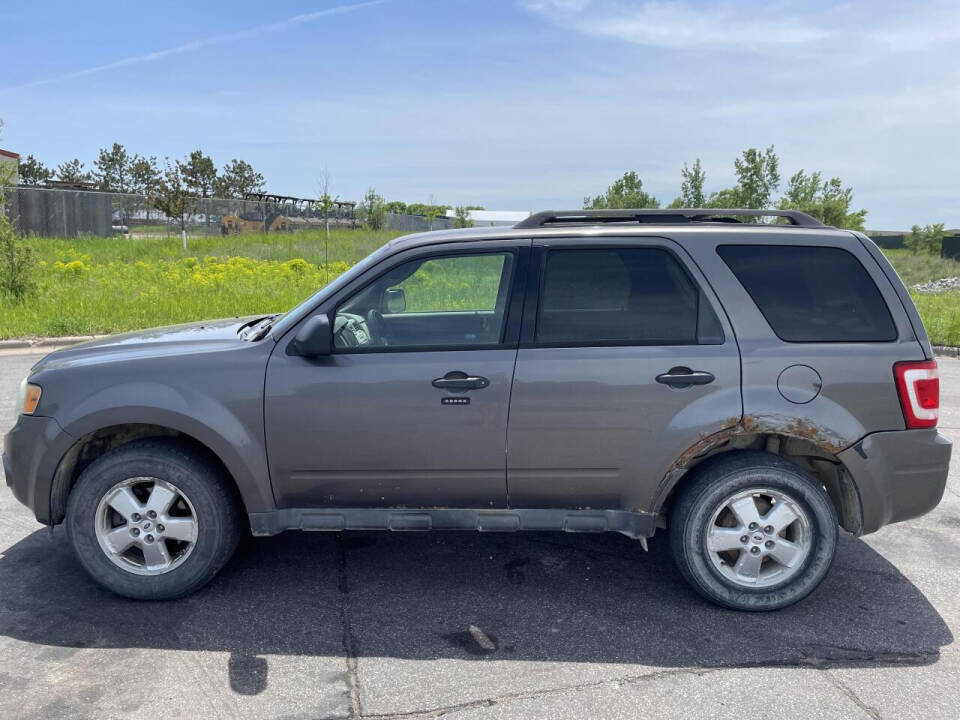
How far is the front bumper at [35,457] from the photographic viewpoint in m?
3.96

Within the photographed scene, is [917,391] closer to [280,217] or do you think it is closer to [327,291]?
[327,291]

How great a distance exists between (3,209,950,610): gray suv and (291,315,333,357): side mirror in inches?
0.4

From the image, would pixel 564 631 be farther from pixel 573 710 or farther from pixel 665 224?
pixel 665 224

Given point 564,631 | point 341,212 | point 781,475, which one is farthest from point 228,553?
point 341,212

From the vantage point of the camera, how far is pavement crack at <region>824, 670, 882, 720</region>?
10.2ft

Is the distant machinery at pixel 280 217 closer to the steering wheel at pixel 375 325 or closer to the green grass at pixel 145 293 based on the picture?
the green grass at pixel 145 293

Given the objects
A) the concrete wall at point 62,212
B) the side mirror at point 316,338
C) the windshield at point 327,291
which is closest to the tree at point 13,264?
the windshield at point 327,291

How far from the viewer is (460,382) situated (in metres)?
3.82

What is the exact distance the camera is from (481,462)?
388cm

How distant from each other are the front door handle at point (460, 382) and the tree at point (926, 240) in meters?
63.7

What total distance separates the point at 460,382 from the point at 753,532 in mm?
1546

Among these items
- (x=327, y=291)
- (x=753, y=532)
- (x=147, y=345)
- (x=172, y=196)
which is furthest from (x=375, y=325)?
(x=172, y=196)

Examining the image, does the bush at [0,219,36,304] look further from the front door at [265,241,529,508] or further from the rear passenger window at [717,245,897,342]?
the rear passenger window at [717,245,897,342]

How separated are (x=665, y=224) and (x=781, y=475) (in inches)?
52.8
